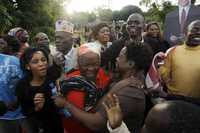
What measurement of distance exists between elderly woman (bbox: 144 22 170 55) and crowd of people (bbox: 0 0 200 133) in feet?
0.07

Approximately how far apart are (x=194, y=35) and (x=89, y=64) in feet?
5.62

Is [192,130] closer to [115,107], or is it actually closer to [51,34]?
[115,107]

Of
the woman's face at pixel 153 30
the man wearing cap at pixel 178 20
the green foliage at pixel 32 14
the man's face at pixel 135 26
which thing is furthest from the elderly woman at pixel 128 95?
the green foliage at pixel 32 14

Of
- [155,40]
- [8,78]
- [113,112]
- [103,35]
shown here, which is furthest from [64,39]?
[113,112]

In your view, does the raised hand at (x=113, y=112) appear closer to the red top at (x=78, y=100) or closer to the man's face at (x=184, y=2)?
the red top at (x=78, y=100)

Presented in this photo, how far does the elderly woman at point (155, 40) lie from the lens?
5637 mm

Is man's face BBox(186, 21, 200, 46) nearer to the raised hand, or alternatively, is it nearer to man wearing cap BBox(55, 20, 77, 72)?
man wearing cap BBox(55, 20, 77, 72)

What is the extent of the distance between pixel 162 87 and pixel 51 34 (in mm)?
24441

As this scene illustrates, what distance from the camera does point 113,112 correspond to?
235 centimetres

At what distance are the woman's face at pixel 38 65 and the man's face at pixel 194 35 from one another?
5.46 ft

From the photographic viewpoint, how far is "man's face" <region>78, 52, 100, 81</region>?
3270 mm

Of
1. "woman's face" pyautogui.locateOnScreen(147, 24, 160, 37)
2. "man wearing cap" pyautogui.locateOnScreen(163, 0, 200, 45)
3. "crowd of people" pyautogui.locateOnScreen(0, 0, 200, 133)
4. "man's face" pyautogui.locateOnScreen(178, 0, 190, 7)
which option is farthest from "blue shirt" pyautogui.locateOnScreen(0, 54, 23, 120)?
"man's face" pyautogui.locateOnScreen(178, 0, 190, 7)

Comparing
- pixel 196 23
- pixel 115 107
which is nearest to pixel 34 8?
pixel 196 23

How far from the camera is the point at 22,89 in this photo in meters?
3.64
